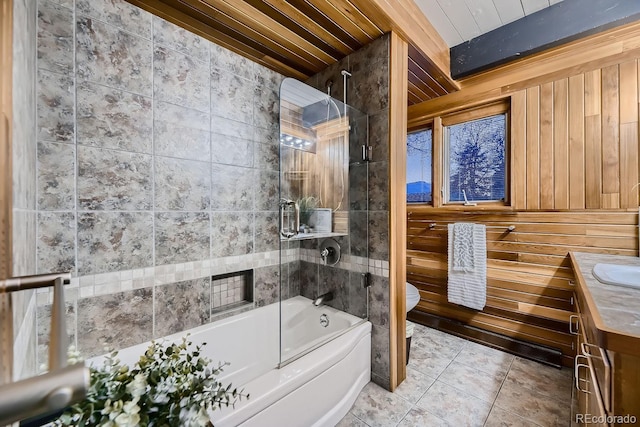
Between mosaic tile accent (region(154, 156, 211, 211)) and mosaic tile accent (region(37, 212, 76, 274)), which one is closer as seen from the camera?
mosaic tile accent (region(37, 212, 76, 274))

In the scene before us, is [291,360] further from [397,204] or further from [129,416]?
[397,204]

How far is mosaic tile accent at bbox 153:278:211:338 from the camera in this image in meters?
1.69

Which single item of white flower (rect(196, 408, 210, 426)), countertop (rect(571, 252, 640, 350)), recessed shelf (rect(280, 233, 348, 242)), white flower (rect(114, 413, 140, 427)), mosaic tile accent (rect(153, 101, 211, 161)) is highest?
mosaic tile accent (rect(153, 101, 211, 161))

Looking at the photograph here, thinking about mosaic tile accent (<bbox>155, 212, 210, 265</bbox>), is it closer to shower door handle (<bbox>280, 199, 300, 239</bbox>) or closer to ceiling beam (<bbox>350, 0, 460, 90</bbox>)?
shower door handle (<bbox>280, 199, 300, 239</bbox>)

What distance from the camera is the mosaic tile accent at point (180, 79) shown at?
167 cm

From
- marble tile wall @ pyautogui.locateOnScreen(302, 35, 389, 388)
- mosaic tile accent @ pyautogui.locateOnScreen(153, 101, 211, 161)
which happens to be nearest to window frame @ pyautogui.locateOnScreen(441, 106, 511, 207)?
marble tile wall @ pyautogui.locateOnScreen(302, 35, 389, 388)

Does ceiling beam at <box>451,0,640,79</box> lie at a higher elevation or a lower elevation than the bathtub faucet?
higher

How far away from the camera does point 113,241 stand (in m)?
1.52

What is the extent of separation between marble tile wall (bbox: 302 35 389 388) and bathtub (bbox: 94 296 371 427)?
118 millimetres

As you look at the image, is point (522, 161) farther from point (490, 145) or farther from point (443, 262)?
point (443, 262)

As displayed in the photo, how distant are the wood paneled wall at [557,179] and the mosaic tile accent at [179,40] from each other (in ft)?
7.49

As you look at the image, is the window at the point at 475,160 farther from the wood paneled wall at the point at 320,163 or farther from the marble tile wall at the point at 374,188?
the wood paneled wall at the point at 320,163

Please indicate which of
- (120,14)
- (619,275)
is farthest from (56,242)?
(619,275)

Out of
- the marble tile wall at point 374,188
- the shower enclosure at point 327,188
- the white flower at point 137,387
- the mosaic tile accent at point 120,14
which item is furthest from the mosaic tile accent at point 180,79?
the white flower at point 137,387
